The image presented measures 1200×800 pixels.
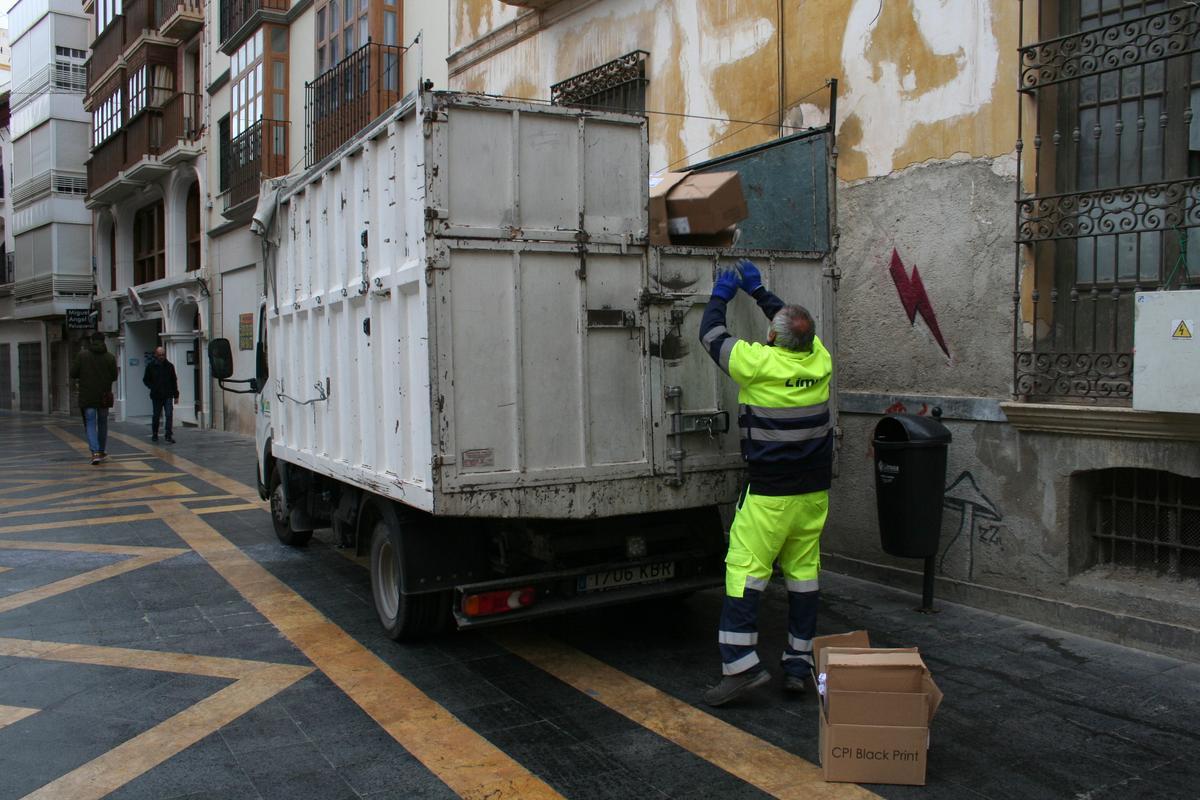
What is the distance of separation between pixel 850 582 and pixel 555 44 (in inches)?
274

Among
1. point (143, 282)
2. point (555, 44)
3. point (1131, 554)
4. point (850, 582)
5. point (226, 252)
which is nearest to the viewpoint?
point (1131, 554)

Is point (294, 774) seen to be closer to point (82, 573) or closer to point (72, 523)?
point (82, 573)

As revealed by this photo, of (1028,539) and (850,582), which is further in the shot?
(850,582)

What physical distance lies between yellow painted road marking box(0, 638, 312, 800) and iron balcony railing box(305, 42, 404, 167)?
1019 centimetres

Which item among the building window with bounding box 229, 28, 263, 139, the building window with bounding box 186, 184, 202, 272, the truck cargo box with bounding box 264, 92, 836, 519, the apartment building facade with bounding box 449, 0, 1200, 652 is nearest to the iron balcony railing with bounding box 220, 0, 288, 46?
the building window with bounding box 229, 28, 263, 139

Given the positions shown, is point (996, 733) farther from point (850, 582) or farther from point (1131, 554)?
point (850, 582)

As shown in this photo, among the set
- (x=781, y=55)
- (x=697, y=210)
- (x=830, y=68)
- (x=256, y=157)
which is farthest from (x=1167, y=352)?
(x=256, y=157)

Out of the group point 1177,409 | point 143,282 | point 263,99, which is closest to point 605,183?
point 1177,409

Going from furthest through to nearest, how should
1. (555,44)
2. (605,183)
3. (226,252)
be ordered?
(226,252) < (555,44) < (605,183)

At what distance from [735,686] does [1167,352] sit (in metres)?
2.77

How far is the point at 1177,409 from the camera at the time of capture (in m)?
4.88

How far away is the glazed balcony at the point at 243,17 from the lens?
61.9ft

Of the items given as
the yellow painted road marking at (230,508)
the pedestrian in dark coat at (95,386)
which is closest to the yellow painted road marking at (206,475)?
the yellow painted road marking at (230,508)

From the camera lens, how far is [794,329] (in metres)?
4.57
